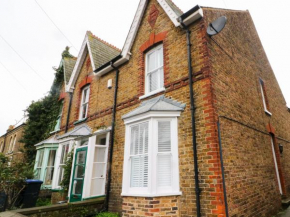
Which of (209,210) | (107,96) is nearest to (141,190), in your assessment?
(209,210)

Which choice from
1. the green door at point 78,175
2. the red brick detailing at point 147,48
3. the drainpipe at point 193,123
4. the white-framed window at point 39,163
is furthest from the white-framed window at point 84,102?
the drainpipe at point 193,123

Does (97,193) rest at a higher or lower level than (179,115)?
lower

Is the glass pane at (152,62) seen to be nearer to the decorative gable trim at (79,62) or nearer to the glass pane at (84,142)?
the glass pane at (84,142)

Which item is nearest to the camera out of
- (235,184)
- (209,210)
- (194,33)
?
(209,210)

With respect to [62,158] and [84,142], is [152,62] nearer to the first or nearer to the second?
[84,142]

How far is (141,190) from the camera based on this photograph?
18.0 ft

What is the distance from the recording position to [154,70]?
741 centimetres

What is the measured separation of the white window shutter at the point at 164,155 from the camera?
211 inches

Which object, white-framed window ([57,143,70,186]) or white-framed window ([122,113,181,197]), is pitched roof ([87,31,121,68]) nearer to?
white-framed window ([57,143,70,186])

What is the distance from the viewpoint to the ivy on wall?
42.5 feet

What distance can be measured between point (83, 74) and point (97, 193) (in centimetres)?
685

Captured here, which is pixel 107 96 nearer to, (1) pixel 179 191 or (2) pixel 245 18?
(1) pixel 179 191

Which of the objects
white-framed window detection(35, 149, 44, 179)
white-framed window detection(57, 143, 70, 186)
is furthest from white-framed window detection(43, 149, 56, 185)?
white-framed window detection(57, 143, 70, 186)

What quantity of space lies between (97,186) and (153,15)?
7331 millimetres
